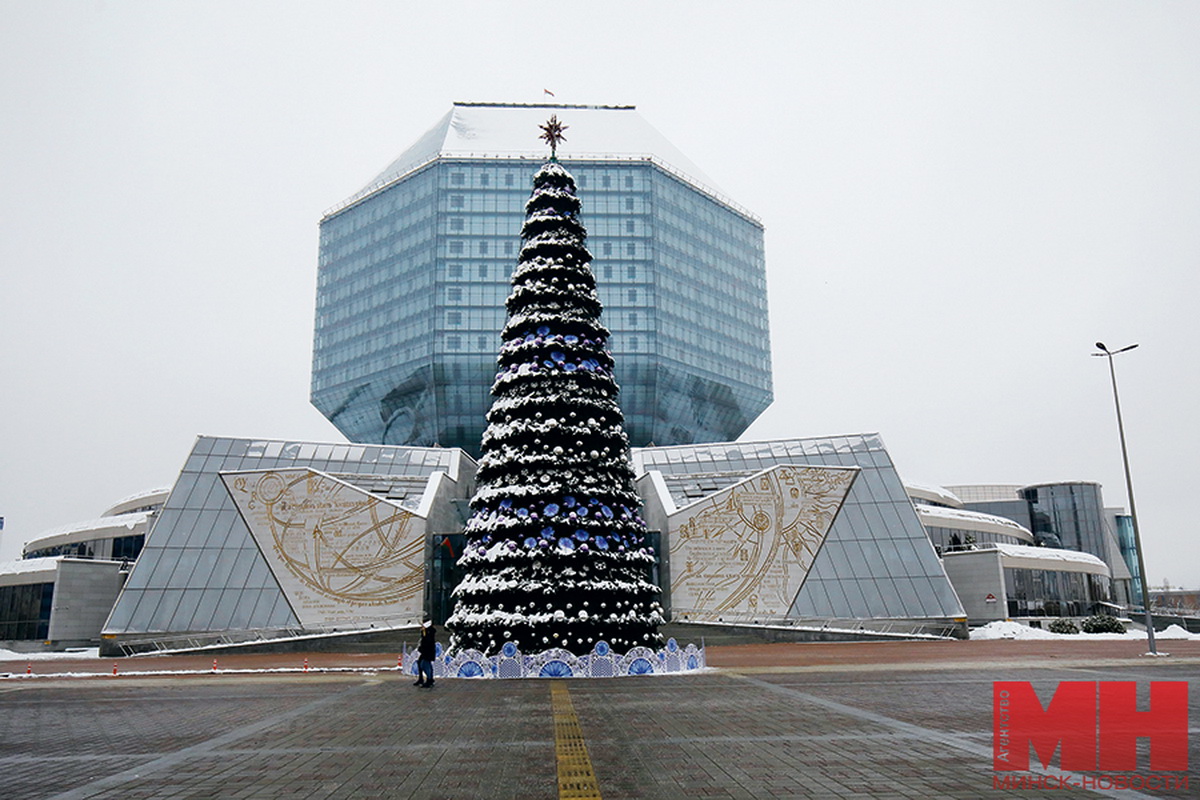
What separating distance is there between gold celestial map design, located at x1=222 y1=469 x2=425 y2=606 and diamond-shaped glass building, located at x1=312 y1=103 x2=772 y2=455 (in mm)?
45499

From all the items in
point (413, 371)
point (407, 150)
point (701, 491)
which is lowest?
point (701, 491)

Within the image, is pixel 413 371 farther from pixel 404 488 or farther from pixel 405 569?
pixel 405 569

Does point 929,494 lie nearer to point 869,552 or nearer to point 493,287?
point 869,552

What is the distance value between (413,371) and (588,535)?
71.4m

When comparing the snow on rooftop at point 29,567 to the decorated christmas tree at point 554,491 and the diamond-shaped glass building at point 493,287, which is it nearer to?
the decorated christmas tree at point 554,491

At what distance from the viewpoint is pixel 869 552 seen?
153 ft

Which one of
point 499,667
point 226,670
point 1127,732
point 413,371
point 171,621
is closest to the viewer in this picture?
point 1127,732

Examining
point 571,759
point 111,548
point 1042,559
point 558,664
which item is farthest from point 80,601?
point 1042,559

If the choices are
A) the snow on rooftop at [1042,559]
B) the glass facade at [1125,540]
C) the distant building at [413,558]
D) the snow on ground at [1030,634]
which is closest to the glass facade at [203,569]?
the distant building at [413,558]

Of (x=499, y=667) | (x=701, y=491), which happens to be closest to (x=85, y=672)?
(x=499, y=667)

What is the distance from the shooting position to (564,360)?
25.4 metres

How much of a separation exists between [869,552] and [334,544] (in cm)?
2796

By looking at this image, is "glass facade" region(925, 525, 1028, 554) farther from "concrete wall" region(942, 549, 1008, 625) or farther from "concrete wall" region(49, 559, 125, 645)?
"concrete wall" region(49, 559, 125, 645)

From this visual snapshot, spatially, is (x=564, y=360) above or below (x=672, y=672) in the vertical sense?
above
